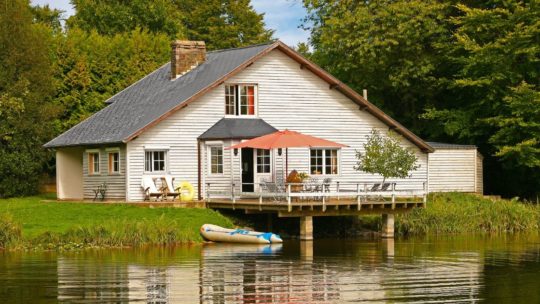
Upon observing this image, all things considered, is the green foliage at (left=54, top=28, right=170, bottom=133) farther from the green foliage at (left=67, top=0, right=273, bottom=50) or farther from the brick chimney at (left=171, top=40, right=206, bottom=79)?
the green foliage at (left=67, top=0, right=273, bottom=50)

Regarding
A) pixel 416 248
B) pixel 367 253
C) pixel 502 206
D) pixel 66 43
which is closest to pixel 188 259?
pixel 367 253

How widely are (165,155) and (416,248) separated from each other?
12.1m

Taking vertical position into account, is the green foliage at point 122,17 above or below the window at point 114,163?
above

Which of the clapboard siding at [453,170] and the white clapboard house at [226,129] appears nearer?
the white clapboard house at [226,129]

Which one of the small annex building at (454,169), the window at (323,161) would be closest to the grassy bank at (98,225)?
the window at (323,161)

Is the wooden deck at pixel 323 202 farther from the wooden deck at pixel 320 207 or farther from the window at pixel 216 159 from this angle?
the window at pixel 216 159

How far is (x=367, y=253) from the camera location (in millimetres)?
33812

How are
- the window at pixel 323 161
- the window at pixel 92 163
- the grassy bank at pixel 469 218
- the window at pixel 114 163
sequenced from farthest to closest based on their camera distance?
the window at pixel 92 163 < the window at pixel 323 161 < the window at pixel 114 163 < the grassy bank at pixel 469 218

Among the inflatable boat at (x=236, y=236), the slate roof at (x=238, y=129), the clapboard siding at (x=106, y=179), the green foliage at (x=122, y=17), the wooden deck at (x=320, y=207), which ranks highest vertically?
the green foliage at (x=122, y=17)

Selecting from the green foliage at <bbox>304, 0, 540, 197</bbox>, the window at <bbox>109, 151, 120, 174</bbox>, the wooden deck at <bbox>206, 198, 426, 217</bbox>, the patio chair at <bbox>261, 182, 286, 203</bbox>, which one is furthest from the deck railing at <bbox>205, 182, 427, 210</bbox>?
the green foliage at <bbox>304, 0, 540, 197</bbox>

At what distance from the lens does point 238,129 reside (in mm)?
43562

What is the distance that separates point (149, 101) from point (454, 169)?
1344 cm

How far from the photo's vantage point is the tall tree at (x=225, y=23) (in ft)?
263

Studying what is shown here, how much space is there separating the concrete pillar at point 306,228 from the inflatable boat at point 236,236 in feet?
4.14
